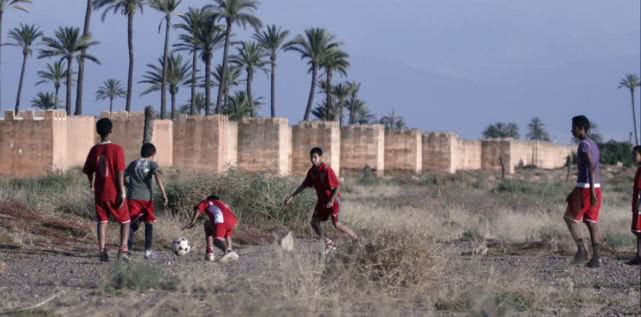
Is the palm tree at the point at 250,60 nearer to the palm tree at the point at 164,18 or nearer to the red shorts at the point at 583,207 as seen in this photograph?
the palm tree at the point at 164,18

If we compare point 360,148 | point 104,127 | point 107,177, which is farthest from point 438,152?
point 107,177

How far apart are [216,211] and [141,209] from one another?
34.3 inches

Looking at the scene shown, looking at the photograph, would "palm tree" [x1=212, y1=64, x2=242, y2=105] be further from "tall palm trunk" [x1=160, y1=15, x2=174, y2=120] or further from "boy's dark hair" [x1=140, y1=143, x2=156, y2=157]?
"boy's dark hair" [x1=140, y1=143, x2=156, y2=157]

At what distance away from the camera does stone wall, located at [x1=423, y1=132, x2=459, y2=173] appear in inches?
1913

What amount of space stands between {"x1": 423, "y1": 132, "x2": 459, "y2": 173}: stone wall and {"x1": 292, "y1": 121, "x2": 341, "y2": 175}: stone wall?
474 inches

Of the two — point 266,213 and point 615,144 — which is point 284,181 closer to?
point 266,213

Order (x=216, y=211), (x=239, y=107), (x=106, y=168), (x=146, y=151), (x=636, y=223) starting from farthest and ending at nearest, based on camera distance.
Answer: (x=239, y=107)
(x=216, y=211)
(x=636, y=223)
(x=146, y=151)
(x=106, y=168)

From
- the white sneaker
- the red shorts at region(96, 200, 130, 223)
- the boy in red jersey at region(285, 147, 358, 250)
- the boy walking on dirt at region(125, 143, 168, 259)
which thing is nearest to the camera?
the red shorts at region(96, 200, 130, 223)

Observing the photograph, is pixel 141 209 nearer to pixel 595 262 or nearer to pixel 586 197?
pixel 586 197

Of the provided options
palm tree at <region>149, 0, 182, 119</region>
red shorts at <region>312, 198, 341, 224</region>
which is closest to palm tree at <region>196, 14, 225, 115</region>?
palm tree at <region>149, 0, 182, 119</region>

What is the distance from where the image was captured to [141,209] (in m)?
10.5

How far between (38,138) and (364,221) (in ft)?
43.7

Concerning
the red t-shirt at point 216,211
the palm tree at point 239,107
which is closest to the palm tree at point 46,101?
the palm tree at point 239,107

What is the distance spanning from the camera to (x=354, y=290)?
7.49 m
